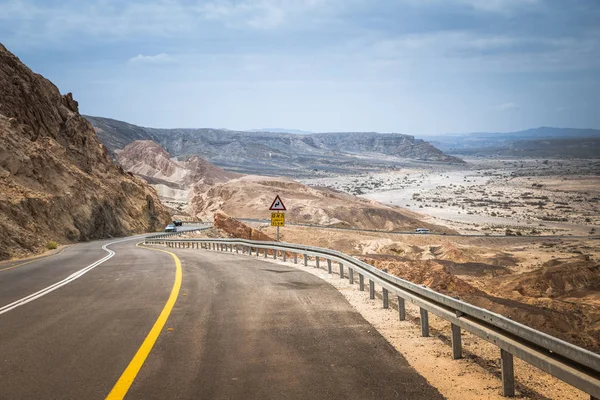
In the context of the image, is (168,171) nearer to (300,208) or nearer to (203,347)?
(300,208)

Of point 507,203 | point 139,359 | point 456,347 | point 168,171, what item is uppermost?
point 139,359

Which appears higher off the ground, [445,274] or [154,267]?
[154,267]

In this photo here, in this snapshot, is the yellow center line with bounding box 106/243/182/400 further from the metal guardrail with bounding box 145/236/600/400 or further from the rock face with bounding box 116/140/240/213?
the rock face with bounding box 116/140/240/213

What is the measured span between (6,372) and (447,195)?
493 feet

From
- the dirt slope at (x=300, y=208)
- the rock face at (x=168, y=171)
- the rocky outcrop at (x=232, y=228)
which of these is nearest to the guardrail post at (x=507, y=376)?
the rocky outcrop at (x=232, y=228)

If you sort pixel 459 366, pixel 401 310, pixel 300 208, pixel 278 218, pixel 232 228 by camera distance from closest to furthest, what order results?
pixel 459 366 → pixel 401 310 → pixel 278 218 → pixel 232 228 → pixel 300 208

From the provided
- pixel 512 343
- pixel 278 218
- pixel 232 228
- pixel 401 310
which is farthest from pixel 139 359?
pixel 232 228

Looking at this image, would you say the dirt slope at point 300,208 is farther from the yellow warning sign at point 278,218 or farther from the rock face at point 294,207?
the yellow warning sign at point 278,218

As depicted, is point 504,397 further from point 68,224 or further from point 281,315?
point 68,224

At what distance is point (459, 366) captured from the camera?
6516 millimetres

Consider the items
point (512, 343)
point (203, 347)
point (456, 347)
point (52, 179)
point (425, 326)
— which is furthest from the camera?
point (52, 179)

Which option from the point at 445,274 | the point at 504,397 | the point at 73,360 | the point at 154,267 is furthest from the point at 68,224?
the point at 504,397

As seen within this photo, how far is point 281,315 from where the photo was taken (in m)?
9.27

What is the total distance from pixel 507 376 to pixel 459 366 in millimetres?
1066
